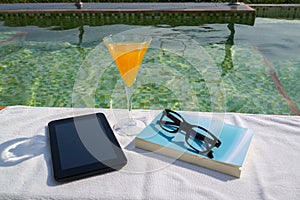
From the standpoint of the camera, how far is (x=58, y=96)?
235 cm

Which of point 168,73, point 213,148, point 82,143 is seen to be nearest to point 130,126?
point 82,143

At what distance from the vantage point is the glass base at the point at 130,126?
0.94 meters

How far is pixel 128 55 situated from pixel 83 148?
→ 320 millimetres

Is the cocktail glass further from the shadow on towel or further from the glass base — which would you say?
the shadow on towel

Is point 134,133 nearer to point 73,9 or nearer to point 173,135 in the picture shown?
point 173,135

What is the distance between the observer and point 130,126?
38.4 inches

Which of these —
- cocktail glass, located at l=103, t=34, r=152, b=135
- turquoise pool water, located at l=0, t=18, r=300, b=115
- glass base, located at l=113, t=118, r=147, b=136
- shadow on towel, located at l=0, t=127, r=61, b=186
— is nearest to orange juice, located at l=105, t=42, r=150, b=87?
cocktail glass, located at l=103, t=34, r=152, b=135

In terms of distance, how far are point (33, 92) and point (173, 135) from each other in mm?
1916

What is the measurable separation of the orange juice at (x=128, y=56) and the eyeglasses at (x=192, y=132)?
176 mm

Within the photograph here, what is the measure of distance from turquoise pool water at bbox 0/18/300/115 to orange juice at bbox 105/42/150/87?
0.52 meters

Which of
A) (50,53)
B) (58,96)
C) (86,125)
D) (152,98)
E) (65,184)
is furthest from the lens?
(50,53)

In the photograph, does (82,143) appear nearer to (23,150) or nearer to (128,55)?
(23,150)

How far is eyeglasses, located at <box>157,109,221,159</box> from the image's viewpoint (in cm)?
81

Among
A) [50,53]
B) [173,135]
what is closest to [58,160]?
[173,135]
